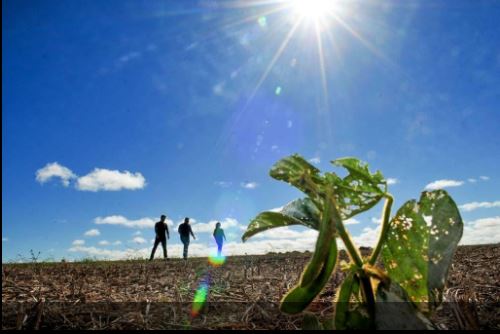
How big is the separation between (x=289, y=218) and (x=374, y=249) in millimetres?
298

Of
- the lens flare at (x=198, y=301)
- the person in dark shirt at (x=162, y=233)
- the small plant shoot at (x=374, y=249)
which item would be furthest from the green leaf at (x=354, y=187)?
the person in dark shirt at (x=162, y=233)

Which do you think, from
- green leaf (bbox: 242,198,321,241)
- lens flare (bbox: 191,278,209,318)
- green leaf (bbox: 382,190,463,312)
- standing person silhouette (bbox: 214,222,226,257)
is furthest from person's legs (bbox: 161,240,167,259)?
green leaf (bbox: 382,190,463,312)

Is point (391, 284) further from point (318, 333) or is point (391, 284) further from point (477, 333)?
point (477, 333)

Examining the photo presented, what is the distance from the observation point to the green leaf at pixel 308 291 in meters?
1.33

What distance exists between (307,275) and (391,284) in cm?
27

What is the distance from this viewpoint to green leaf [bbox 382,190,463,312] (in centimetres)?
134

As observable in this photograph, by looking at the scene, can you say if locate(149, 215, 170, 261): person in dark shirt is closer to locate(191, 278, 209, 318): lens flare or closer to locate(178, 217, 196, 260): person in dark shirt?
locate(178, 217, 196, 260): person in dark shirt

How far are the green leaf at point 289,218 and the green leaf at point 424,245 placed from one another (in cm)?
27

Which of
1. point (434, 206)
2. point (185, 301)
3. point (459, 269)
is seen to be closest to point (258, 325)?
point (185, 301)

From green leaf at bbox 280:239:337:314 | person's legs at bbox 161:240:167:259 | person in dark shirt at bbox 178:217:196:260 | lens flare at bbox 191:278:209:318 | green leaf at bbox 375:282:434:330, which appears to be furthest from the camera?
person in dark shirt at bbox 178:217:196:260

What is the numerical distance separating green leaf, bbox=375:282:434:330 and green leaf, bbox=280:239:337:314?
0.16 metres

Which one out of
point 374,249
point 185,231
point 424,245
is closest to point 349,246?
point 374,249

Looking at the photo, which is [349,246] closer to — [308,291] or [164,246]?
[308,291]

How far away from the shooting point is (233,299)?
3244mm
